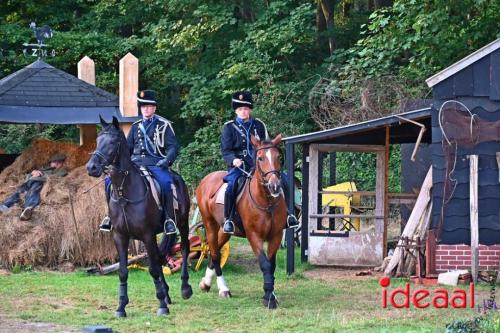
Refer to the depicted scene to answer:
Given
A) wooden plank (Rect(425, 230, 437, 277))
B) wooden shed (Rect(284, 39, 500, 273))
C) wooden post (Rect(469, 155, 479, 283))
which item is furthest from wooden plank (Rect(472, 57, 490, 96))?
wooden plank (Rect(425, 230, 437, 277))

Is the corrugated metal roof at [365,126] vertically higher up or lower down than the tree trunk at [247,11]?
lower down

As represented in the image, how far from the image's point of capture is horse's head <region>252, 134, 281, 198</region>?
42.2 ft

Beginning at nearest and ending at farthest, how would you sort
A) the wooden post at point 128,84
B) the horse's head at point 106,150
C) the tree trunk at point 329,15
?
the horse's head at point 106,150 → the wooden post at point 128,84 → the tree trunk at point 329,15

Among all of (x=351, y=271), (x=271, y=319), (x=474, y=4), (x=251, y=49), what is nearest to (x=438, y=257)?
(x=351, y=271)

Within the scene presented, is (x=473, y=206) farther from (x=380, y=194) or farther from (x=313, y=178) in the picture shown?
(x=313, y=178)

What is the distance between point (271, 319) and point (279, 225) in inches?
74.3

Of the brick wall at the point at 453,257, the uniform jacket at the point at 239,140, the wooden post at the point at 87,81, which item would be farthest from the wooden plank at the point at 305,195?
the uniform jacket at the point at 239,140

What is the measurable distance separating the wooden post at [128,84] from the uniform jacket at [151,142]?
14.2 ft

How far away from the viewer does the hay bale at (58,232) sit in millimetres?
17281

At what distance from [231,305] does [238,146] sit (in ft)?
7.07

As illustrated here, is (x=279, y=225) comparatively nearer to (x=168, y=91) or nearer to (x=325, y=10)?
(x=325, y=10)

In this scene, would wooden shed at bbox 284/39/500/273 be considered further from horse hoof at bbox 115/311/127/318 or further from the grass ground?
horse hoof at bbox 115/311/127/318

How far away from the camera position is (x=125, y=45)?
104ft

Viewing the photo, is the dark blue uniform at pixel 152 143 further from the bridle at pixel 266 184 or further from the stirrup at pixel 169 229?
the bridle at pixel 266 184
